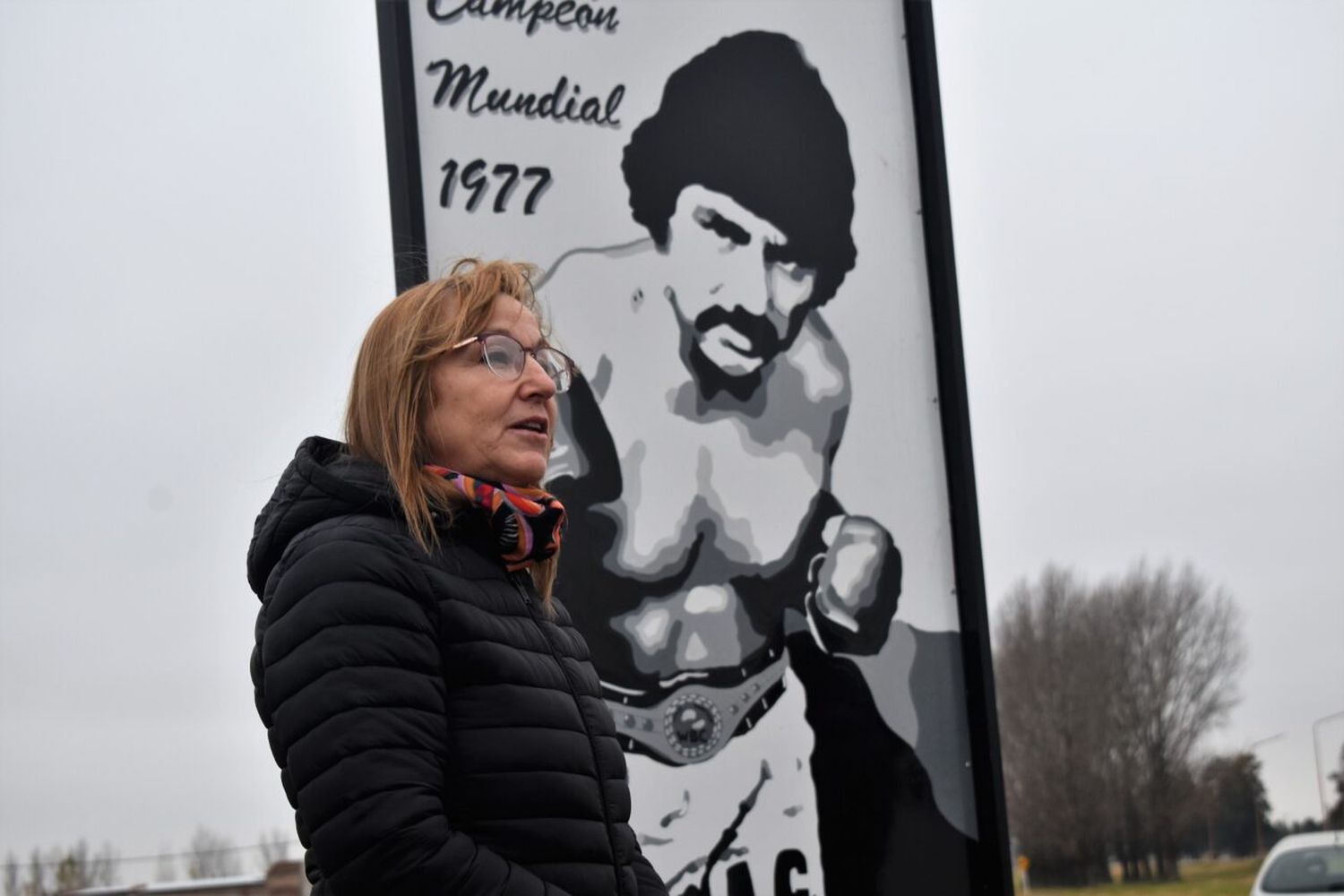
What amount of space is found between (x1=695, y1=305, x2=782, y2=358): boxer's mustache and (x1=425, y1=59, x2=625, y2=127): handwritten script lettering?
464 mm

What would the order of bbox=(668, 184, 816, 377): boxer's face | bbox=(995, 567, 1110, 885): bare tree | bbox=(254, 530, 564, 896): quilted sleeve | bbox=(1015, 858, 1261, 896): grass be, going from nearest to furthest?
1. bbox=(254, 530, 564, 896): quilted sleeve
2. bbox=(668, 184, 816, 377): boxer's face
3. bbox=(1015, 858, 1261, 896): grass
4. bbox=(995, 567, 1110, 885): bare tree

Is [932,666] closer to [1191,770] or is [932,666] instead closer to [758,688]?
[758,688]

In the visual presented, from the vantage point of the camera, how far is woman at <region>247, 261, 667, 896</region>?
1.52 meters

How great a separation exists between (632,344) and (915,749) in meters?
1.07

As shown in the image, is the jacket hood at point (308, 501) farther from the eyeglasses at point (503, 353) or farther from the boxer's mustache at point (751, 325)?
the boxer's mustache at point (751, 325)

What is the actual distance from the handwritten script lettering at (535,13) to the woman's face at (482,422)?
1621mm

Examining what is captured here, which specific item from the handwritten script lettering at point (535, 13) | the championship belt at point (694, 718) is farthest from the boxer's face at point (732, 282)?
the championship belt at point (694, 718)

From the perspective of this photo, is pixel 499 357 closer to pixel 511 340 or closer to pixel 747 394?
pixel 511 340

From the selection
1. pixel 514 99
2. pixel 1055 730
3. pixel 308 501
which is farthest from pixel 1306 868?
pixel 1055 730

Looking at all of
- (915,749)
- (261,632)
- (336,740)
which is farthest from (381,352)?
(915,749)

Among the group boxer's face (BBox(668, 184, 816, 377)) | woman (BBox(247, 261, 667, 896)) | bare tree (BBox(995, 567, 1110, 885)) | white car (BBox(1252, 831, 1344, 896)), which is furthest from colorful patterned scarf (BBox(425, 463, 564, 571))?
bare tree (BBox(995, 567, 1110, 885))

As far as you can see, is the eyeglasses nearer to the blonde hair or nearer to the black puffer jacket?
the blonde hair

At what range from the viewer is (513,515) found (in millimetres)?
1773

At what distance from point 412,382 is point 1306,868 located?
9.29 meters
